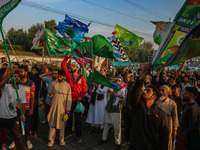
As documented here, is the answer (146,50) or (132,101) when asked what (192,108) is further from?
(146,50)

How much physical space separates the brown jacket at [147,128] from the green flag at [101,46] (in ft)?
11.7

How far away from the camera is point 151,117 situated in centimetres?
281

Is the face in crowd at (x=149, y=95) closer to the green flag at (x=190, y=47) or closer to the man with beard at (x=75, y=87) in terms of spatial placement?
the green flag at (x=190, y=47)

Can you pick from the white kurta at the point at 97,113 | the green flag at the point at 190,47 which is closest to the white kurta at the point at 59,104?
the white kurta at the point at 97,113

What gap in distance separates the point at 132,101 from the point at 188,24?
54.3 inches

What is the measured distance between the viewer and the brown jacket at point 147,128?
9.01ft

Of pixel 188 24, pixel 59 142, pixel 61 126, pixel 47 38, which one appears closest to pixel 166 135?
pixel 188 24

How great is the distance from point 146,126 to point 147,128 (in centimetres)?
4

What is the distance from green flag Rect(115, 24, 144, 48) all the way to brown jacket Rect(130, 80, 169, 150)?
20.4 feet

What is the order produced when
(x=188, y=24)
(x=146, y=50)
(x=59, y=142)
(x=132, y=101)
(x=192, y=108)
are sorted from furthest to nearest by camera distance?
(x=146, y=50)
(x=59, y=142)
(x=192, y=108)
(x=132, y=101)
(x=188, y=24)

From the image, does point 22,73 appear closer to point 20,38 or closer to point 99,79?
point 99,79

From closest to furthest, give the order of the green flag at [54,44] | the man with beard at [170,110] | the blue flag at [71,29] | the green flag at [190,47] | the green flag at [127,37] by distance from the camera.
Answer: the green flag at [190,47] → the man with beard at [170,110] → the blue flag at [71,29] → the green flag at [54,44] → the green flag at [127,37]

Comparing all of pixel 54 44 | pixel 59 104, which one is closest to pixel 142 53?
pixel 54 44

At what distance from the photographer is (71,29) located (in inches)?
273
